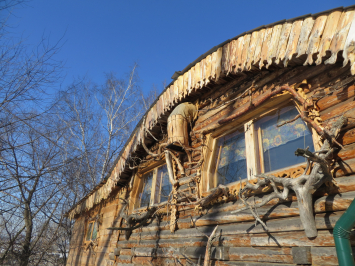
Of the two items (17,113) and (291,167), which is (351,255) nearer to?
(291,167)

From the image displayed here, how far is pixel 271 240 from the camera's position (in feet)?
10.9

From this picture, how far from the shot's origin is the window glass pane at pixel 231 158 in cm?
446

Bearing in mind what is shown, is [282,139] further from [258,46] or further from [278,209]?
[258,46]

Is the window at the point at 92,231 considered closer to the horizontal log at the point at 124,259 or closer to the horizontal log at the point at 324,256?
the horizontal log at the point at 124,259

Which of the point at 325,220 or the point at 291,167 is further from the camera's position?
the point at 291,167

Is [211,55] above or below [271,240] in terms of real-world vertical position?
→ above

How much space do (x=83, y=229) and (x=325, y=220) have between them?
390 inches

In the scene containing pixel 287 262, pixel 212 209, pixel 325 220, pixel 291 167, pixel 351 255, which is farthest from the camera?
pixel 212 209

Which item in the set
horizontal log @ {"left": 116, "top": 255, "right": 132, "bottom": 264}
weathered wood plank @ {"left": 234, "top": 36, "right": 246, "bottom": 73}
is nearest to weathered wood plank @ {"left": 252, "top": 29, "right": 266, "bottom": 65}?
weathered wood plank @ {"left": 234, "top": 36, "right": 246, "bottom": 73}

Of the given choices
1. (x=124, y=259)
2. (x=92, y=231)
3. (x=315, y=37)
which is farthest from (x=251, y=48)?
(x=92, y=231)

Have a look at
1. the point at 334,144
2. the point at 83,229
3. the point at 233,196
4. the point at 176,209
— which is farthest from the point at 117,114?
the point at 334,144

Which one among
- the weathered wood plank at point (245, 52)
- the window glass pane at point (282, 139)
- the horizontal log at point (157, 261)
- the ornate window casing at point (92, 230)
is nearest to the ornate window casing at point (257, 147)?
the window glass pane at point (282, 139)

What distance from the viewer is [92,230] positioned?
9.77 metres

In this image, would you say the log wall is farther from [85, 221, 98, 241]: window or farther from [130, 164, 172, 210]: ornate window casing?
[85, 221, 98, 241]: window
